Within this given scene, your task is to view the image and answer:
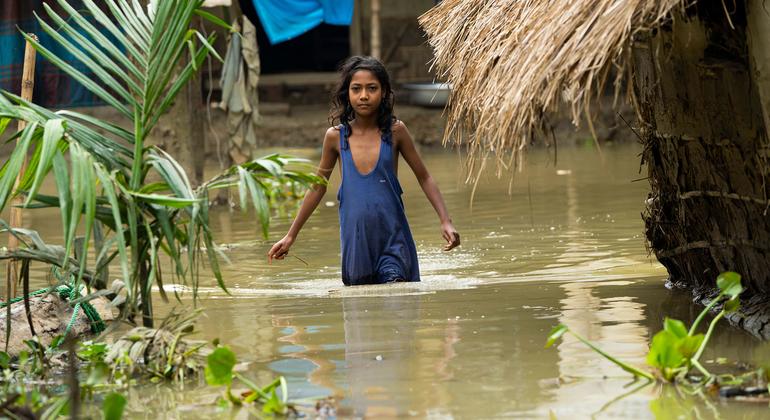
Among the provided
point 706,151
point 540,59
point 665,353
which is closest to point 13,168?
point 540,59

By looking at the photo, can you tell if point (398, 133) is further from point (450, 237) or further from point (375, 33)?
point (375, 33)

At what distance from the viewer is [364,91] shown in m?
5.76

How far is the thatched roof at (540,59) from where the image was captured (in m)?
4.13

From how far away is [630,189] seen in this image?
11.1m

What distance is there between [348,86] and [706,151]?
178cm

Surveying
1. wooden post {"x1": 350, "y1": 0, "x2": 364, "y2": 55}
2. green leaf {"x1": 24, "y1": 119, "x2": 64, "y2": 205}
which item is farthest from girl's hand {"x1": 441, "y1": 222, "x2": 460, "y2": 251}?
wooden post {"x1": 350, "y1": 0, "x2": 364, "y2": 55}

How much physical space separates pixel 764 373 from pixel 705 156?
1.61m

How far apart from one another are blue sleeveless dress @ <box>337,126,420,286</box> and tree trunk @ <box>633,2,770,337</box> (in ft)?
4.17

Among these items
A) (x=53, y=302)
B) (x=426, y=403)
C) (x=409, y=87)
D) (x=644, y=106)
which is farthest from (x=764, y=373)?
(x=409, y=87)

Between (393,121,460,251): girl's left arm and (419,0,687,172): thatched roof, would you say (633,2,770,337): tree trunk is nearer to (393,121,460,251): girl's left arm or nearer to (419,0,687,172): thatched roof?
(419,0,687,172): thatched roof

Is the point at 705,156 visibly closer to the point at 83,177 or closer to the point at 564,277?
the point at 564,277

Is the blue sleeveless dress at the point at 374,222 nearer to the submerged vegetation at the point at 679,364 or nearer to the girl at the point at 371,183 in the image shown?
the girl at the point at 371,183

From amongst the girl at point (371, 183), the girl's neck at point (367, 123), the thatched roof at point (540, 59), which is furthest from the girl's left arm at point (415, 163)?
the thatched roof at point (540, 59)

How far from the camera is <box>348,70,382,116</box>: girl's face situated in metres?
5.76
